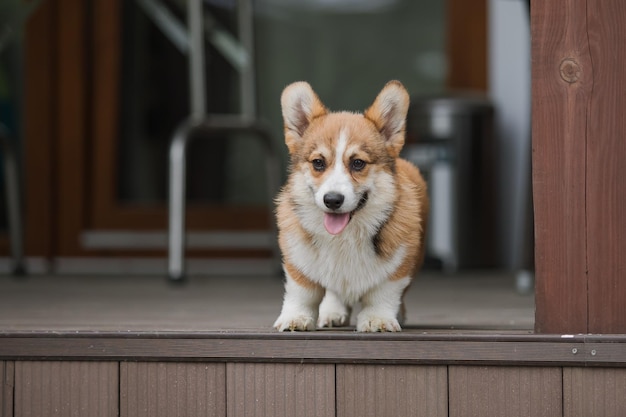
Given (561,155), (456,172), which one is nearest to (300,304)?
(561,155)

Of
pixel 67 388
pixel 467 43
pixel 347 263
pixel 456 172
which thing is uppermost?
pixel 467 43

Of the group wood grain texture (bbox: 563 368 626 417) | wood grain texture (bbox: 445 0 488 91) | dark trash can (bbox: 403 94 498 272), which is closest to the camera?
wood grain texture (bbox: 563 368 626 417)

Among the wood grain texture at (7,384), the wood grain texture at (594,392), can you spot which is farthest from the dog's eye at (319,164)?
the wood grain texture at (7,384)

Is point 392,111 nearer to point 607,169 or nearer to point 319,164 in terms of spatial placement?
point 319,164

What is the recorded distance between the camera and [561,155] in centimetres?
234

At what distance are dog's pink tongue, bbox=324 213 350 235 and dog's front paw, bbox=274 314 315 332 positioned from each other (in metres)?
0.23

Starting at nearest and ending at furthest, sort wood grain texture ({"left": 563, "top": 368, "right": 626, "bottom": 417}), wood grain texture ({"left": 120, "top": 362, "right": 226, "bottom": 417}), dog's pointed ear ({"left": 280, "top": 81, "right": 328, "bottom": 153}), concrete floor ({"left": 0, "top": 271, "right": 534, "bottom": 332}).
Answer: wood grain texture ({"left": 563, "top": 368, "right": 626, "bottom": 417})
wood grain texture ({"left": 120, "top": 362, "right": 226, "bottom": 417})
dog's pointed ear ({"left": 280, "top": 81, "right": 328, "bottom": 153})
concrete floor ({"left": 0, "top": 271, "right": 534, "bottom": 332})

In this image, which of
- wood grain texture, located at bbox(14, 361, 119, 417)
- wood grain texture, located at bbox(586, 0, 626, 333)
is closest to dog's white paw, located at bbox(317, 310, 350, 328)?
wood grain texture, located at bbox(14, 361, 119, 417)

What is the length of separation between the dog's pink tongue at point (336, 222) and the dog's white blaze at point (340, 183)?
0.02m

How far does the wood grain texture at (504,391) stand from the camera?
2.31 m

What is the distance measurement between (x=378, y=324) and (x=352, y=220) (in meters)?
0.24

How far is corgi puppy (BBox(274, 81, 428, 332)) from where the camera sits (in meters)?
2.40

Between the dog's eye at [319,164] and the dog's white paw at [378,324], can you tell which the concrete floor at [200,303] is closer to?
the dog's white paw at [378,324]

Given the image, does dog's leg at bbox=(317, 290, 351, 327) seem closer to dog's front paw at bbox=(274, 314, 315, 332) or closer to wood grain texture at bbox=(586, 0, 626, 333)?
dog's front paw at bbox=(274, 314, 315, 332)
